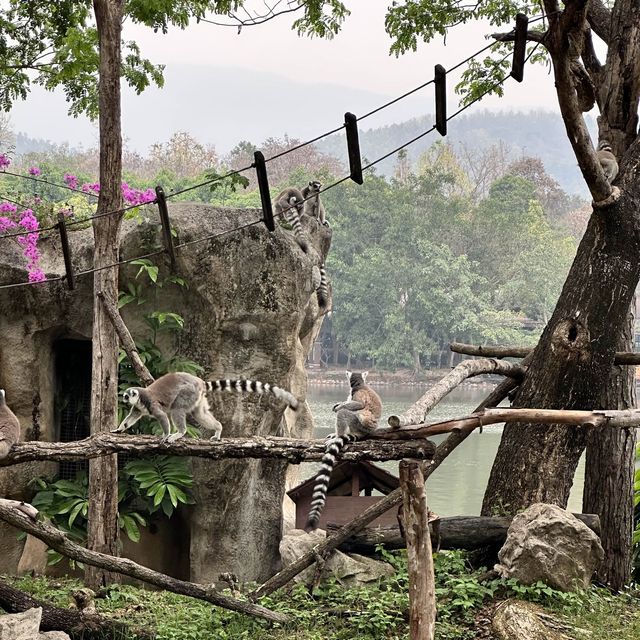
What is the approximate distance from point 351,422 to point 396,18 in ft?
13.7

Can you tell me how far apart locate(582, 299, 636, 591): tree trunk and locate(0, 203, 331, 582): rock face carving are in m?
2.79

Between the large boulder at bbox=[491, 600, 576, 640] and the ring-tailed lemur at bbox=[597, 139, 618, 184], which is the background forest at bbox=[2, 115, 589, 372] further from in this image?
the large boulder at bbox=[491, 600, 576, 640]

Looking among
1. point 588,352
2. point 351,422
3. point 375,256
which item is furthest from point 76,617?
point 375,256

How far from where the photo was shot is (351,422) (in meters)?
4.87

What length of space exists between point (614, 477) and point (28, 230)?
17.2 ft

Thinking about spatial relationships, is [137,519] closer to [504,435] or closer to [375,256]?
[504,435]

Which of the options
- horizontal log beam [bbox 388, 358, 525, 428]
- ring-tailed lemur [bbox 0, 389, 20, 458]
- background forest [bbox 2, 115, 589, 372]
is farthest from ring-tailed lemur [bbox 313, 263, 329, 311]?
background forest [bbox 2, 115, 589, 372]

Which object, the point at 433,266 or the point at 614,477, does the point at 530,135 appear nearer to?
the point at 433,266

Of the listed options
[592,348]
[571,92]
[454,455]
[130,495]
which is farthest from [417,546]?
[454,455]

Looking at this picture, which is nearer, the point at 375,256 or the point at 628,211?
the point at 628,211

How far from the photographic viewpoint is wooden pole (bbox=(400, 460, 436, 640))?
13.6 feet

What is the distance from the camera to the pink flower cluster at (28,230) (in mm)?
7148

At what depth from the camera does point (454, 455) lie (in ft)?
68.0

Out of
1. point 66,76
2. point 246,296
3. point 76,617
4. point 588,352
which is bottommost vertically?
point 76,617
